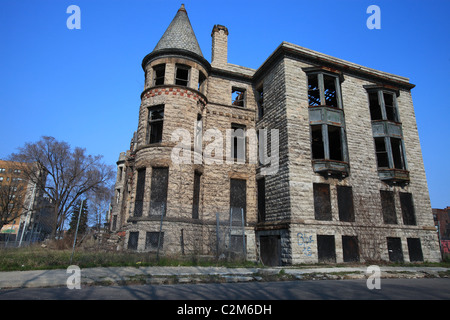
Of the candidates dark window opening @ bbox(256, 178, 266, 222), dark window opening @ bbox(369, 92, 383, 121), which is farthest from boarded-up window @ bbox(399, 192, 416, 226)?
dark window opening @ bbox(256, 178, 266, 222)

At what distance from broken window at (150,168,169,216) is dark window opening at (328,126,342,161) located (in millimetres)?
10834

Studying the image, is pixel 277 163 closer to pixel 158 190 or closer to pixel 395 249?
pixel 158 190

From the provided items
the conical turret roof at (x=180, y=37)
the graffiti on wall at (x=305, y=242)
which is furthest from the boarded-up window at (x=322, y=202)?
the conical turret roof at (x=180, y=37)

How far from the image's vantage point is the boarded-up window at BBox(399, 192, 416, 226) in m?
17.6

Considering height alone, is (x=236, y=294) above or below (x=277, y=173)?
below

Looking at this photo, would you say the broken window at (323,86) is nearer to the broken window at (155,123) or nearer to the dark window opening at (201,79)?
the dark window opening at (201,79)

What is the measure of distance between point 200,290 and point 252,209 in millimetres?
12482

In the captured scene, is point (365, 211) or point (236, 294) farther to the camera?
point (365, 211)

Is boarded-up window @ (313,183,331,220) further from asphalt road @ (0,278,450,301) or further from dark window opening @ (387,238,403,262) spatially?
asphalt road @ (0,278,450,301)
